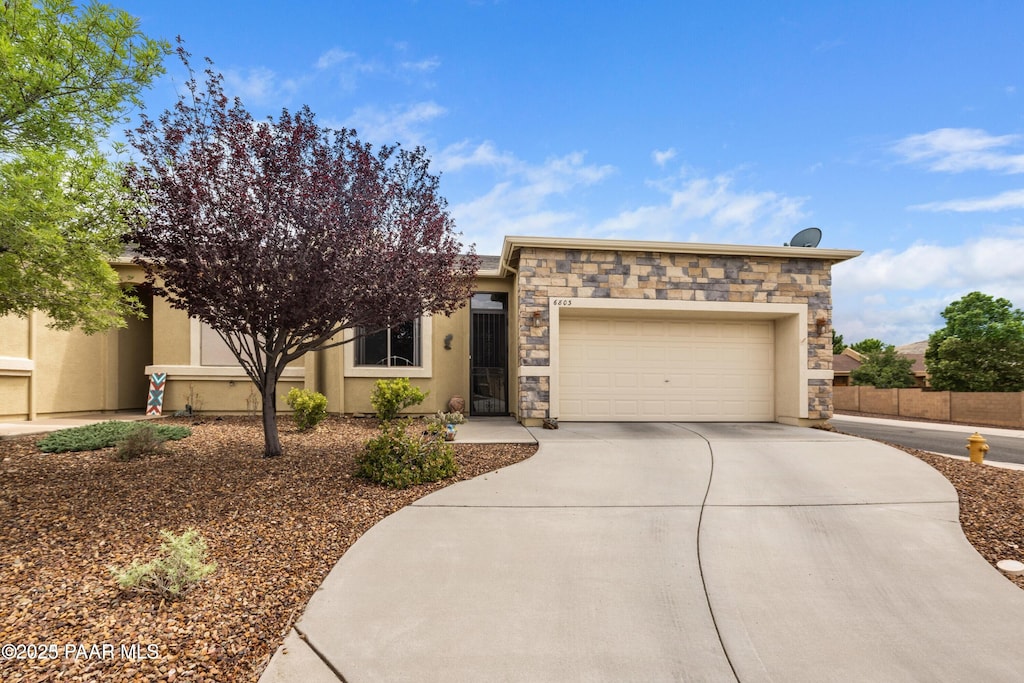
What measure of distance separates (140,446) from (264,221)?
3750 millimetres

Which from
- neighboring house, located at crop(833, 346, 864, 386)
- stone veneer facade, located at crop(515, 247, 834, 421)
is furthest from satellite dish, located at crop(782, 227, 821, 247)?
neighboring house, located at crop(833, 346, 864, 386)

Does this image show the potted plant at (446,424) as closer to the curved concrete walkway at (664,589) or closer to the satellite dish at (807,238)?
the curved concrete walkway at (664,589)

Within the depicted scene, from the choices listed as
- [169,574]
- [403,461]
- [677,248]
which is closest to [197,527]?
[169,574]

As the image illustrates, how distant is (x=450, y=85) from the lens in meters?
9.89

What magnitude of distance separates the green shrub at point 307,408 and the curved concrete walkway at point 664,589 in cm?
437

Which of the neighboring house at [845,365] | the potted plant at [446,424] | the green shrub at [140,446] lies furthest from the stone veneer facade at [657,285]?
the neighboring house at [845,365]

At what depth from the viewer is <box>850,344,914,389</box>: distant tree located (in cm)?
2597

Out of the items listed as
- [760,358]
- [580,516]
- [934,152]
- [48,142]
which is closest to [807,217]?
[934,152]

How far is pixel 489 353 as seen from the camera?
12.3 m

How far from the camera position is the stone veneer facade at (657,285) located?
9.77m

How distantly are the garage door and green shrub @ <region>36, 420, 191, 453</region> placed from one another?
22.8 ft

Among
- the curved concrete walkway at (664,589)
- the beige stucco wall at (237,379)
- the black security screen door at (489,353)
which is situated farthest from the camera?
the black security screen door at (489,353)

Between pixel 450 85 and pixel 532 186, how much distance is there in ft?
9.20

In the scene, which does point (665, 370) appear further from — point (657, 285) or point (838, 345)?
point (838, 345)
